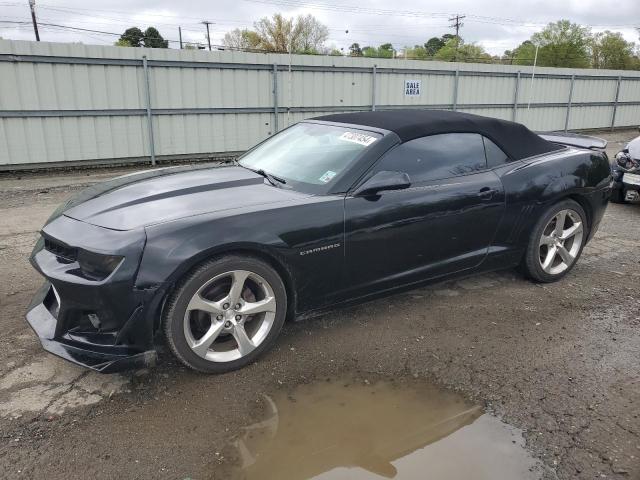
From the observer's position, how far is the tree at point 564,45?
59.7 m

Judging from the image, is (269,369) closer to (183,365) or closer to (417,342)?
(183,365)

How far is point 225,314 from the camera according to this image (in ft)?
9.89

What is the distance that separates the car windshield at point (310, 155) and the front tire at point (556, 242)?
178 cm

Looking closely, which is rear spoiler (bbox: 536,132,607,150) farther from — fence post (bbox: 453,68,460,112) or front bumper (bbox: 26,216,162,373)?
fence post (bbox: 453,68,460,112)

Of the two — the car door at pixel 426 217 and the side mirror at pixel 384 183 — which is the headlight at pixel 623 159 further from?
the side mirror at pixel 384 183

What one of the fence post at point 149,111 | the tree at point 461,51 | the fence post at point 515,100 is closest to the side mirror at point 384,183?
the fence post at point 149,111

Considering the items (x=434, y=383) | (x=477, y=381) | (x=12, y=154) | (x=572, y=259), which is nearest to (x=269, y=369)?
(x=434, y=383)

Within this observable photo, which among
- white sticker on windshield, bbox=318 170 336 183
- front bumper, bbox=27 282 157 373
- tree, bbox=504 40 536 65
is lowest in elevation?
front bumper, bbox=27 282 157 373

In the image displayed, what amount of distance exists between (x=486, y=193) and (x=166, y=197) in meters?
2.35

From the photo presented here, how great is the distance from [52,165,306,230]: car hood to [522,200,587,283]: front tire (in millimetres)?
2258

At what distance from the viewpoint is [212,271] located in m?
2.89

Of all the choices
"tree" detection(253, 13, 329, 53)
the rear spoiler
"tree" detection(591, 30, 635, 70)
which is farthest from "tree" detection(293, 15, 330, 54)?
the rear spoiler

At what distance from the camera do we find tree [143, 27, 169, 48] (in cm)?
6058

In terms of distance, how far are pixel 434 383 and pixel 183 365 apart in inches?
58.7
